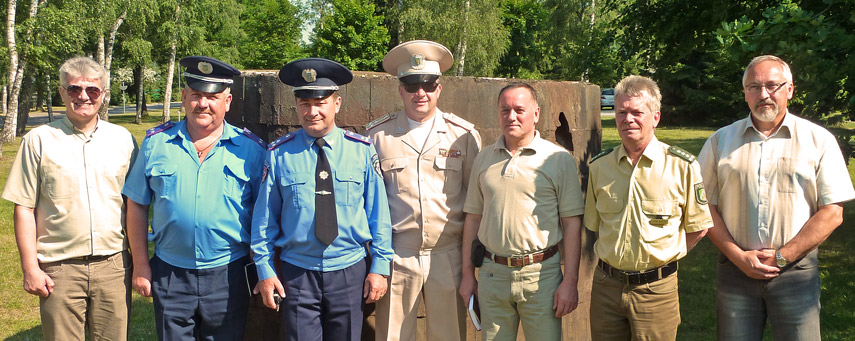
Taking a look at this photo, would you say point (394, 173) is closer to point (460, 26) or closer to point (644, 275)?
point (644, 275)

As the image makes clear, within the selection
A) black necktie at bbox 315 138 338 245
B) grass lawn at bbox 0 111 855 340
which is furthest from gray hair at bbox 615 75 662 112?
grass lawn at bbox 0 111 855 340

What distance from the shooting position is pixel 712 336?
5.61 m

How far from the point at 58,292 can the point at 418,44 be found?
214cm

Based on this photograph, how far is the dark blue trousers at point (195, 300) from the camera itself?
3.23 m

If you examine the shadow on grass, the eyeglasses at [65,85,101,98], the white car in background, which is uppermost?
the white car in background

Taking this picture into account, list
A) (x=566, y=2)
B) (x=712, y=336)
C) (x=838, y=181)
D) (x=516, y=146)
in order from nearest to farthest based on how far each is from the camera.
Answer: (x=838, y=181)
(x=516, y=146)
(x=712, y=336)
(x=566, y=2)

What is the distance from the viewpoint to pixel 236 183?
332 cm

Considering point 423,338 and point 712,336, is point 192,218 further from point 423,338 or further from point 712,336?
point 712,336

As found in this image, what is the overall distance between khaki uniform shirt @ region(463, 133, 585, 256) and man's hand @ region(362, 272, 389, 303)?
52 centimetres

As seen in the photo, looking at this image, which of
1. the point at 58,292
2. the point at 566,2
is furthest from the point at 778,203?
the point at 566,2

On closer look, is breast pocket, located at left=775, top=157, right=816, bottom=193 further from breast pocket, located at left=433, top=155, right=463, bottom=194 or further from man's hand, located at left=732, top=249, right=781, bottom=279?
breast pocket, located at left=433, top=155, right=463, bottom=194

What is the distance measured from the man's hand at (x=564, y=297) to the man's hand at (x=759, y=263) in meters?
0.77

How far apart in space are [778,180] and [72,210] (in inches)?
131

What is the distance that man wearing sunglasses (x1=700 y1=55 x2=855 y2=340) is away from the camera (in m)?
3.10
